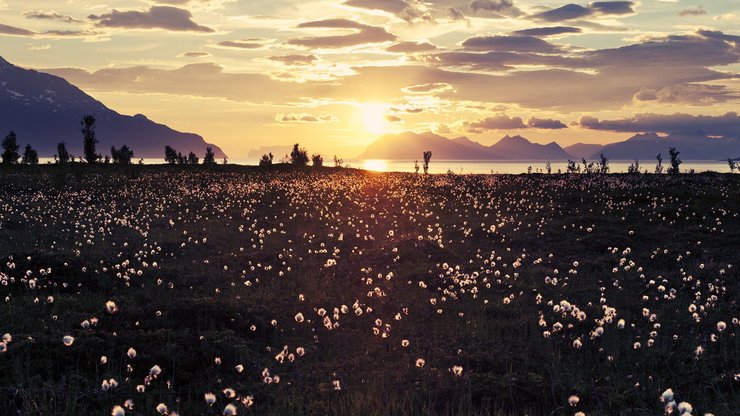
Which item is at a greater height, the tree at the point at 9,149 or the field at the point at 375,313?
the tree at the point at 9,149

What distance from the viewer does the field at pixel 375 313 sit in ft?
25.6

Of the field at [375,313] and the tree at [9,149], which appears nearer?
the field at [375,313]

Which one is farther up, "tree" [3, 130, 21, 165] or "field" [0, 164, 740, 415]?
"tree" [3, 130, 21, 165]

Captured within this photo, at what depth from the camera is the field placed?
780 centimetres

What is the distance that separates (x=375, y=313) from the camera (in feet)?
41.0

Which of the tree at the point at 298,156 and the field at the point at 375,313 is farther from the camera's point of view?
the tree at the point at 298,156

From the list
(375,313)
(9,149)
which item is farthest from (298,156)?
(375,313)

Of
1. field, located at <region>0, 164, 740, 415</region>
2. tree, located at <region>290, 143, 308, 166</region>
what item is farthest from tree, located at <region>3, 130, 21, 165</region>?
field, located at <region>0, 164, 740, 415</region>

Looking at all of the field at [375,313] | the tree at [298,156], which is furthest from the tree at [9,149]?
the field at [375,313]

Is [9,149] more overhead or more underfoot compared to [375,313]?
more overhead

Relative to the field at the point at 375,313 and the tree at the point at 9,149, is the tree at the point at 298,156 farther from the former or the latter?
the field at the point at 375,313

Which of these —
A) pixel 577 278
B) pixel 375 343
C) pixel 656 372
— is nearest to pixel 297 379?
pixel 375 343

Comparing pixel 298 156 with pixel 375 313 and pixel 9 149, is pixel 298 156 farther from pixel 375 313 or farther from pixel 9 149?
pixel 375 313

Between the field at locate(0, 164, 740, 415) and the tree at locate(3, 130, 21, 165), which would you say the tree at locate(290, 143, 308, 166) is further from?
the field at locate(0, 164, 740, 415)
